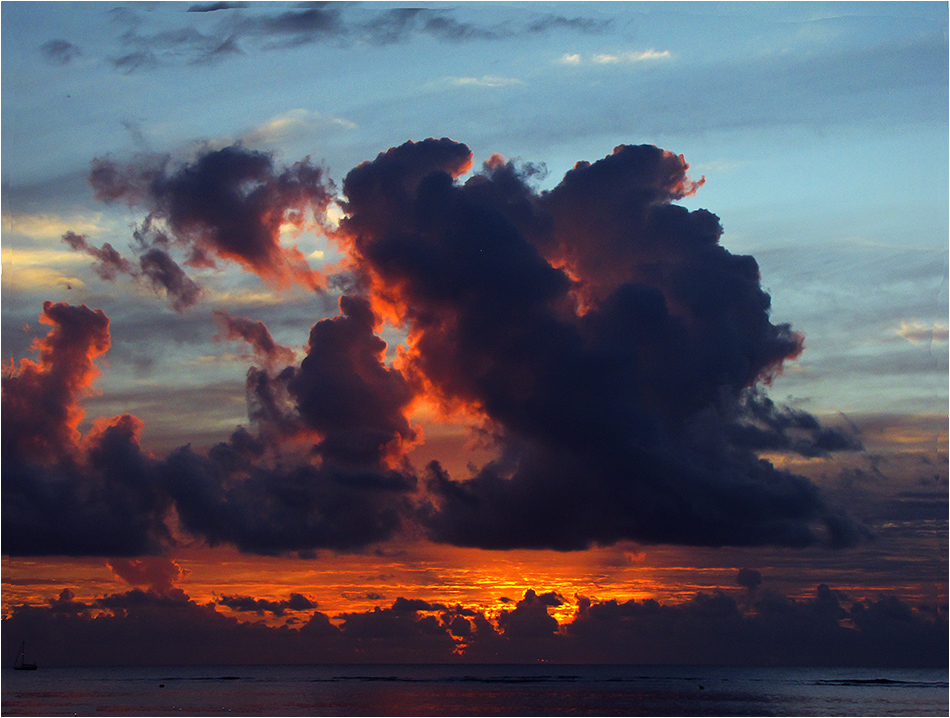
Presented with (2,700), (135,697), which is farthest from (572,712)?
(2,700)

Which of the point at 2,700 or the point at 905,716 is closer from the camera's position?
the point at 905,716

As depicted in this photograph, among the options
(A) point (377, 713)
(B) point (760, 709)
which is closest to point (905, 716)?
(B) point (760, 709)

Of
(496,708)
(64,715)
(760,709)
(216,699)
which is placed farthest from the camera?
(216,699)

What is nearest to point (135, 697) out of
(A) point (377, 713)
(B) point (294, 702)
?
(B) point (294, 702)

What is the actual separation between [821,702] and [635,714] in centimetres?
6305

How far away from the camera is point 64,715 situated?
150750mm

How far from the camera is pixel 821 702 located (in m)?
199

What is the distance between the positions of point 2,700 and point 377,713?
266ft

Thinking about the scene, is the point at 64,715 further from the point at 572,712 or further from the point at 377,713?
the point at 572,712

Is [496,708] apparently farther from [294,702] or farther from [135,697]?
[135,697]

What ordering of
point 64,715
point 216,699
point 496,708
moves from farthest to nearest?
point 216,699 < point 496,708 < point 64,715

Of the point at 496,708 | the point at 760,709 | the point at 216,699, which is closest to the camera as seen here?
the point at 496,708

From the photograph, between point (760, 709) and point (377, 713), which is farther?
point (760, 709)

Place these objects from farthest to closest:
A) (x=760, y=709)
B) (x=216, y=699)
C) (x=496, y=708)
Result: (x=216, y=699), (x=760, y=709), (x=496, y=708)
